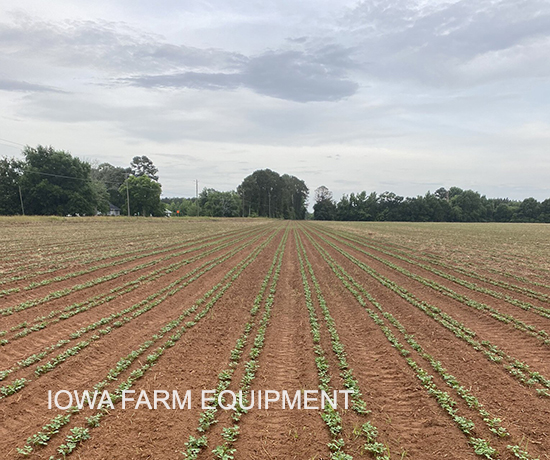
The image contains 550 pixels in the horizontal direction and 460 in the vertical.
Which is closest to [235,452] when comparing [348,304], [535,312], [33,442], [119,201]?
[33,442]

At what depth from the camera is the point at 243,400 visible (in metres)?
4.85

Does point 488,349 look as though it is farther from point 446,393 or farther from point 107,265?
point 107,265

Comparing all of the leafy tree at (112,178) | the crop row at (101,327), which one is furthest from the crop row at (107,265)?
the leafy tree at (112,178)

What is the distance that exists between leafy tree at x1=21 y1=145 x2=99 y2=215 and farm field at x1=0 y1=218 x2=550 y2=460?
6220 centimetres

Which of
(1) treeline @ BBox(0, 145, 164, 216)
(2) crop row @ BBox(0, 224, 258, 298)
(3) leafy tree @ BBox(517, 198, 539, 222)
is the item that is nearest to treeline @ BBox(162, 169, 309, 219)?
(1) treeline @ BBox(0, 145, 164, 216)

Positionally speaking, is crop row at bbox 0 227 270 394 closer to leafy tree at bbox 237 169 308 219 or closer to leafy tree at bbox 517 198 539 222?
leafy tree at bbox 237 169 308 219

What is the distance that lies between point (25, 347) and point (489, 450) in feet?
26.8

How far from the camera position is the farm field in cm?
399

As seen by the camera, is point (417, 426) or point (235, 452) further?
point (417, 426)

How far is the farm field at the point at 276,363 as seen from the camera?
157 inches

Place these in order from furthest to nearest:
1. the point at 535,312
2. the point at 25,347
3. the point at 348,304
Result: the point at 348,304 → the point at 535,312 → the point at 25,347

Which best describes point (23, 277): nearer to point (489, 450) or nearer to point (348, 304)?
point (348, 304)

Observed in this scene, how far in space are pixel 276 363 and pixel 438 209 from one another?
127 m

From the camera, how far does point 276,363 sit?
602 centimetres
